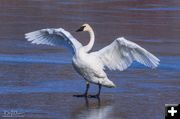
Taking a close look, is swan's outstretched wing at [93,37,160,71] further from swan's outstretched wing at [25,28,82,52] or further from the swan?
swan's outstretched wing at [25,28,82,52]

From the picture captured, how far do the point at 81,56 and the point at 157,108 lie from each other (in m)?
1.90

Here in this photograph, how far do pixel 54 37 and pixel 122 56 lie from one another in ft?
4.88

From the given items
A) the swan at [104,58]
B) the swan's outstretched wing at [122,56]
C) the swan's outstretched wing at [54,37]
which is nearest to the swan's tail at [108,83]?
the swan at [104,58]

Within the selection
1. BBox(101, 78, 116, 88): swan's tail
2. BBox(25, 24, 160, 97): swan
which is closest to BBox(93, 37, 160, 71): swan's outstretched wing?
BBox(25, 24, 160, 97): swan

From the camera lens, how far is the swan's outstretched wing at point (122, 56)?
1463 centimetres

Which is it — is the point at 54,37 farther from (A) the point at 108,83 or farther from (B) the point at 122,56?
(A) the point at 108,83

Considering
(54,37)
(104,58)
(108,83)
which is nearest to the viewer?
(108,83)

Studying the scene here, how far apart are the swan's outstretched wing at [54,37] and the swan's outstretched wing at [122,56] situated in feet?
1.69

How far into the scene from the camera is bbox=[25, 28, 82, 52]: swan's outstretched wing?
15.1m

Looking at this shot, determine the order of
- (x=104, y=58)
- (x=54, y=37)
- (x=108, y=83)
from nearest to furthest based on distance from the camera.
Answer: (x=108, y=83), (x=104, y=58), (x=54, y=37)

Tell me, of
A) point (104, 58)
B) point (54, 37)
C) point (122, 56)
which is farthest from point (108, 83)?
point (54, 37)

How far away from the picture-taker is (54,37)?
15672mm

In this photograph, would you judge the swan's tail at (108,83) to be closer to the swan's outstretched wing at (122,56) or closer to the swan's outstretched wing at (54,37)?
the swan's outstretched wing at (122,56)

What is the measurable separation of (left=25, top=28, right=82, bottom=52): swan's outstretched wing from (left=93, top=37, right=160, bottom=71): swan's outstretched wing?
0.51 meters
